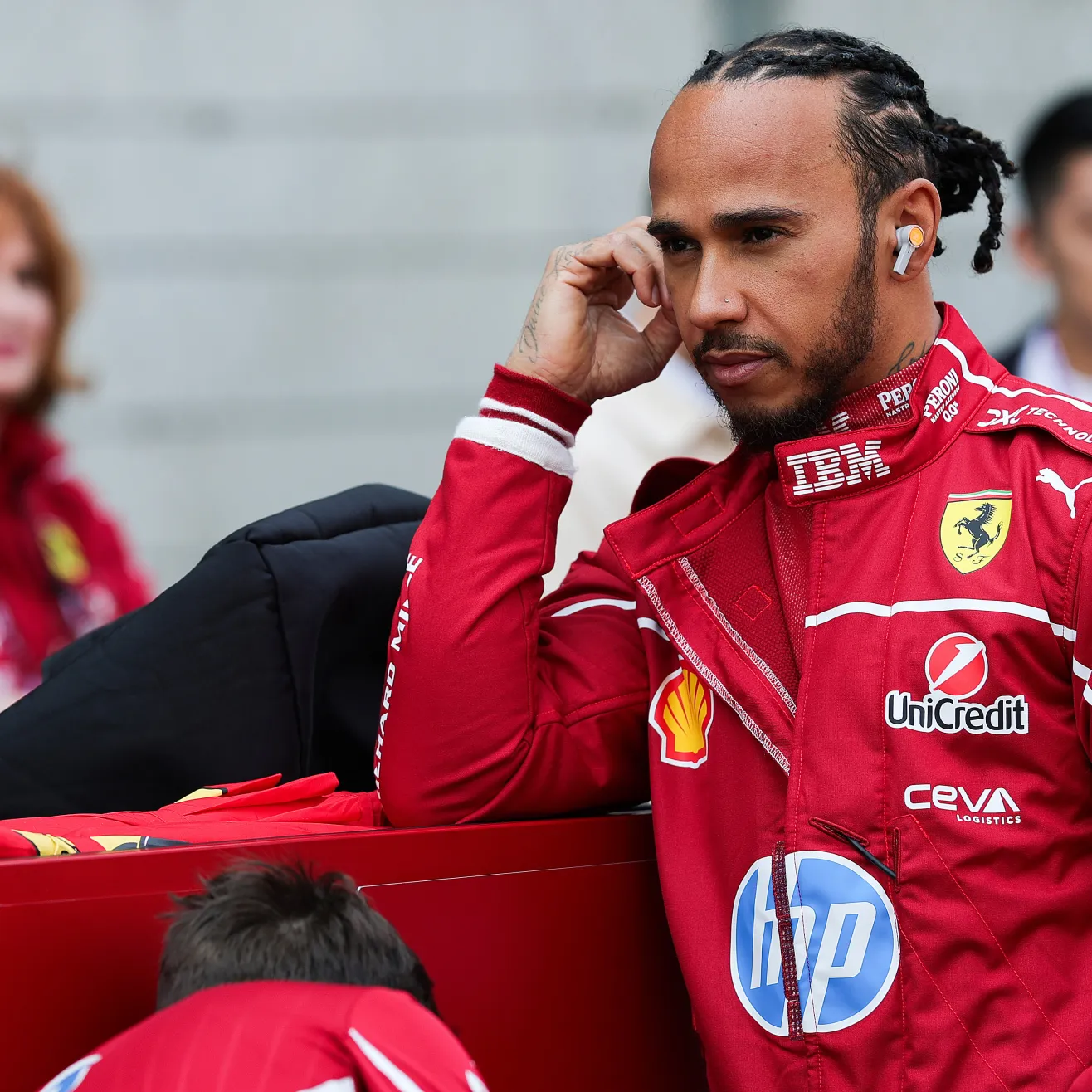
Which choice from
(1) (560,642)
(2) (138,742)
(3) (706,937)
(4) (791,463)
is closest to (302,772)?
(2) (138,742)

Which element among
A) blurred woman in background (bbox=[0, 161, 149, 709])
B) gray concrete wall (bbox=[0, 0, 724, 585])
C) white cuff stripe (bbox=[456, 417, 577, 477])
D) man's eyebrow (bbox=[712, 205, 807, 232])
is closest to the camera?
man's eyebrow (bbox=[712, 205, 807, 232])

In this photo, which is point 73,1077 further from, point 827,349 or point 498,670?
point 827,349

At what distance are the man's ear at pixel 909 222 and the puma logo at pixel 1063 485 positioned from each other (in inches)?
11.1

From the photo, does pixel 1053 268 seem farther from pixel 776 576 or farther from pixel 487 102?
pixel 776 576

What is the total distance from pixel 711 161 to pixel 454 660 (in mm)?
585

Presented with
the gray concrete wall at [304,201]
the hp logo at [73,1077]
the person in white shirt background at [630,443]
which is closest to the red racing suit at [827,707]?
the hp logo at [73,1077]

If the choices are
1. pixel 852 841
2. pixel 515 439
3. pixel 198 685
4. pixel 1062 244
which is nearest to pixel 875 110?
pixel 515 439

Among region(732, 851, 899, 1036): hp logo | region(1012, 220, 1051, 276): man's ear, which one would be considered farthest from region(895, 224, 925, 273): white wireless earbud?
region(1012, 220, 1051, 276): man's ear

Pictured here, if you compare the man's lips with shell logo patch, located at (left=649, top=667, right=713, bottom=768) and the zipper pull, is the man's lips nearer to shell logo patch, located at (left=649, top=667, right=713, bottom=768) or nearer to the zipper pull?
shell logo patch, located at (left=649, top=667, right=713, bottom=768)

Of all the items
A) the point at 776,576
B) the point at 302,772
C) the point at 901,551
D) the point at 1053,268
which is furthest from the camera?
the point at 1053,268

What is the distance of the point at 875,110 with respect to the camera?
169cm

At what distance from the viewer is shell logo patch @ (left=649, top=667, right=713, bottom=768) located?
1713 millimetres

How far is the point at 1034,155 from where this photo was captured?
3982mm

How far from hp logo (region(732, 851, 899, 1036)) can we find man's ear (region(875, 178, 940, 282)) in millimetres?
622
